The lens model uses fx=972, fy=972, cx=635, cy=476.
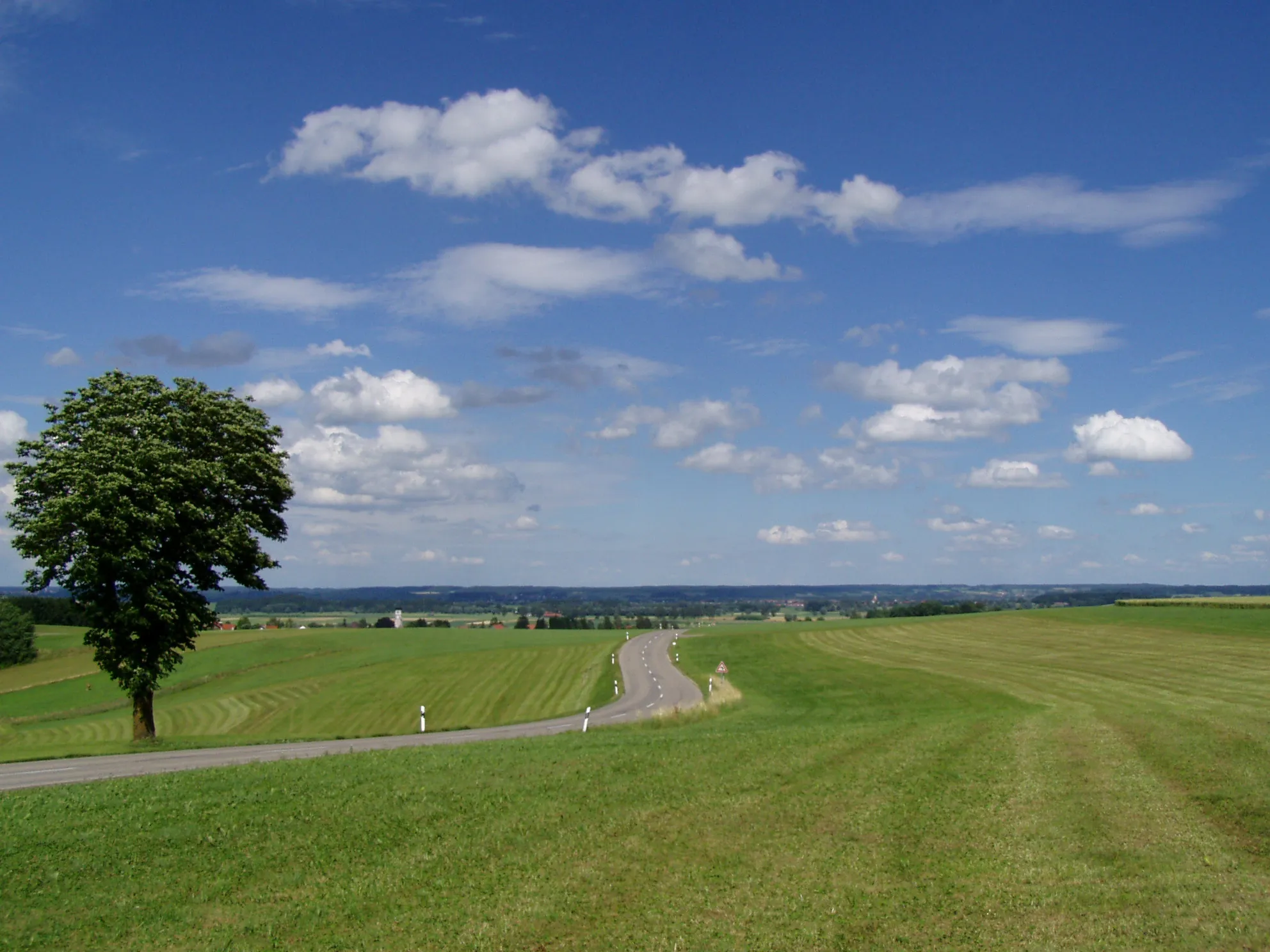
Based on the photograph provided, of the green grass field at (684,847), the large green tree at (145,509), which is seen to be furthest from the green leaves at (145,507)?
the green grass field at (684,847)

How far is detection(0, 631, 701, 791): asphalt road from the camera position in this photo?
25.9 meters

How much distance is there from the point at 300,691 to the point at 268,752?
151 feet

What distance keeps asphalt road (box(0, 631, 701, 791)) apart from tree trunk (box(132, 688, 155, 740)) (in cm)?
637

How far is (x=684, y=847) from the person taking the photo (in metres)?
15.3

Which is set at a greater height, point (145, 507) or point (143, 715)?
point (145, 507)

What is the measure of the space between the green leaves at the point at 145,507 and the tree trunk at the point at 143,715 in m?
0.32

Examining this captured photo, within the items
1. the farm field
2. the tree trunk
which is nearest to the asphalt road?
the farm field

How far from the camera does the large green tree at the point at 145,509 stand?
3509 centimetres

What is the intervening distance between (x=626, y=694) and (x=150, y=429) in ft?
118

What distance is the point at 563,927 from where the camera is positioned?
40.0 ft

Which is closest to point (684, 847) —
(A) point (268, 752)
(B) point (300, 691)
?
(A) point (268, 752)

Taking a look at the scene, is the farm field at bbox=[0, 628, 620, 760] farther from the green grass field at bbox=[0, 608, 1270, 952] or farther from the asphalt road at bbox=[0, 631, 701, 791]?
the green grass field at bbox=[0, 608, 1270, 952]

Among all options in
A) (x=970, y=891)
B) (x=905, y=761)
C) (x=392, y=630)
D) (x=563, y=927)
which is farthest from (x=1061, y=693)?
(x=392, y=630)

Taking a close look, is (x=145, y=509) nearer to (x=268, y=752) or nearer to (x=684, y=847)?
(x=268, y=752)
